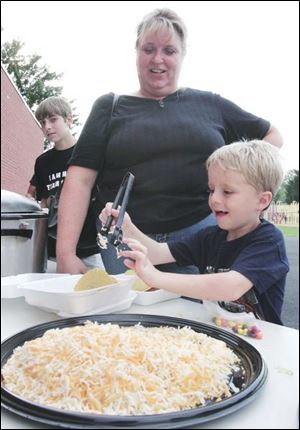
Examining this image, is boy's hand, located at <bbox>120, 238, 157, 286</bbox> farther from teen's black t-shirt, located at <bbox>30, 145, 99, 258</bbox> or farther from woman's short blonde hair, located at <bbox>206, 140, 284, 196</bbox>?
woman's short blonde hair, located at <bbox>206, 140, 284, 196</bbox>

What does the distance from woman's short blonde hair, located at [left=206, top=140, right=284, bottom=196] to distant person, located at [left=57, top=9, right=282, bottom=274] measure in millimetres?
55

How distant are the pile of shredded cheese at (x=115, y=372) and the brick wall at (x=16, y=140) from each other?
0.42 feet

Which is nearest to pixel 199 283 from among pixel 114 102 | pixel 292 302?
pixel 114 102

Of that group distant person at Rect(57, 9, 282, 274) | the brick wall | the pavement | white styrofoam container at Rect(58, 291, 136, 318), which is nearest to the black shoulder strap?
distant person at Rect(57, 9, 282, 274)

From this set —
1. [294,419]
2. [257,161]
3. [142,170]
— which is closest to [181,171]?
[142,170]

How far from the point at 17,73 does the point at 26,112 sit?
5 cm

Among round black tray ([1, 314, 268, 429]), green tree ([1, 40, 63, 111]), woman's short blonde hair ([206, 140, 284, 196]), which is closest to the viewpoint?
round black tray ([1, 314, 268, 429])

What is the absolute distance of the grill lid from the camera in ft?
1.05

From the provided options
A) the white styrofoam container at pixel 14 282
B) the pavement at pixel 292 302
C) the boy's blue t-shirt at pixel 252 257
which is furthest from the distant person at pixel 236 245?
the pavement at pixel 292 302

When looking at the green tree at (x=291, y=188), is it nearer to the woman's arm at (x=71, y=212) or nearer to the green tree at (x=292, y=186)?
the green tree at (x=292, y=186)

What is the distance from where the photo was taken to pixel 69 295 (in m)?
0.45

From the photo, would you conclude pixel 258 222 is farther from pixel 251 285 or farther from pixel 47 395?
pixel 47 395

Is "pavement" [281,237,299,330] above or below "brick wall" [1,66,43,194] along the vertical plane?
below

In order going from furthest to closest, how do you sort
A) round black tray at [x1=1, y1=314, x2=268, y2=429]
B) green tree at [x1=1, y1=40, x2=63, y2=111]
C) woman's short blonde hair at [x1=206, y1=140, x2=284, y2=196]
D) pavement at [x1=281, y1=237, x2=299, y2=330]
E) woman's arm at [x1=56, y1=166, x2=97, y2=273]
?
pavement at [x1=281, y1=237, x2=299, y2=330] → woman's short blonde hair at [x1=206, y1=140, x2=284, y2=196] → woman's arm at [x1=56, y1=166, x2=97, y2=273] → green tree at [x1=1, y1=40, x2=63, y2=111] → round black tray at [x1=1, y1=314, x2=268, y2=429]
